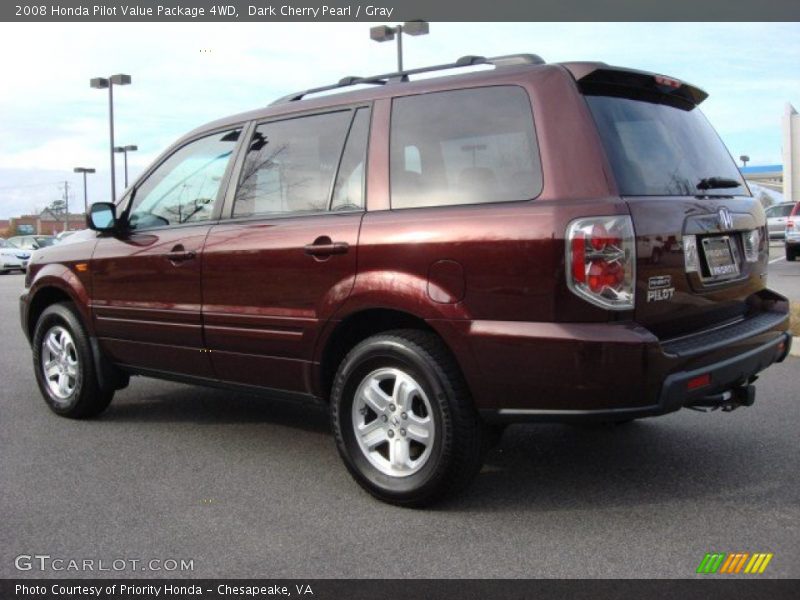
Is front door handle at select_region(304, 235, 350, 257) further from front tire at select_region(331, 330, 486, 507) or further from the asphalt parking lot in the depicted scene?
the asphalt parking lot

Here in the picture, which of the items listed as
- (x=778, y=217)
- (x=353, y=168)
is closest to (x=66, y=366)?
(x=353, y=168)

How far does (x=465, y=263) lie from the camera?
338 cm

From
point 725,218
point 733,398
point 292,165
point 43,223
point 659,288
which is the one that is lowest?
point 43,223

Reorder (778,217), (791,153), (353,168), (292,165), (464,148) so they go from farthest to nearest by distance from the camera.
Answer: (791,153) → (778,217) → (292,165) → (353,168) → (464,148)

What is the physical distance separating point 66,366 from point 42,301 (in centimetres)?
63

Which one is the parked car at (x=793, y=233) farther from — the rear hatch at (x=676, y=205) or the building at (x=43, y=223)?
the building at (x=43, y=223)

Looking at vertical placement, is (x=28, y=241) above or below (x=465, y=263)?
below

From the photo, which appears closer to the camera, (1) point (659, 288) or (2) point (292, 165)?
(1) point (659, 288)

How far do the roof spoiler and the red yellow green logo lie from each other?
197cm

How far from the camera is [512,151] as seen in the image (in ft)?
11.3

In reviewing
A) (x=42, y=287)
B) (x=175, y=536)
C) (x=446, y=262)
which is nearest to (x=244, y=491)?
(x=175, y=536)

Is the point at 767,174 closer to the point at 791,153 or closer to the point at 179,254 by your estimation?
the point at 791,153
